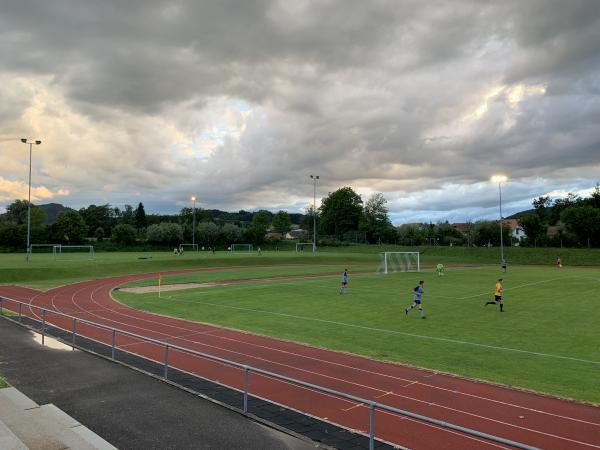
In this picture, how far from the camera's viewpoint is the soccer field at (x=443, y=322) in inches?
562

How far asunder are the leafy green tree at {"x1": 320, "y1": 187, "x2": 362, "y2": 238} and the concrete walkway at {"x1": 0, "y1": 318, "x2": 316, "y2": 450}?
402 ft

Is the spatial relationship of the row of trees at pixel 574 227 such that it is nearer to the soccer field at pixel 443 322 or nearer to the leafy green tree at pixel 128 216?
the soccer field at pixel 443 322

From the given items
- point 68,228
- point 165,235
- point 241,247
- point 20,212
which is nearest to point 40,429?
point 165,235

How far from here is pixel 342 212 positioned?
13375cm

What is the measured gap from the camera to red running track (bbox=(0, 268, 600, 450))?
29.9 feet

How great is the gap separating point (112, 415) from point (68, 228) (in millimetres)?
112192

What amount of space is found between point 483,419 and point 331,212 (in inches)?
4955

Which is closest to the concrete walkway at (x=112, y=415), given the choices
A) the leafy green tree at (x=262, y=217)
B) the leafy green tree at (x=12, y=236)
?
the leafy green tree at (x=12, y=236)

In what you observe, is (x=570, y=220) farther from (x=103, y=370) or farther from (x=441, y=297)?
(x=103, y=370)

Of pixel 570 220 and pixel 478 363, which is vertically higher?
pixel 570 220

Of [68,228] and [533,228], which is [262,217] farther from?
[533,228]

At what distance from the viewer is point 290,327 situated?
20734mm

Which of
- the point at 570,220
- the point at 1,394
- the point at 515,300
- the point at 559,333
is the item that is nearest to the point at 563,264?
the point at 570,220

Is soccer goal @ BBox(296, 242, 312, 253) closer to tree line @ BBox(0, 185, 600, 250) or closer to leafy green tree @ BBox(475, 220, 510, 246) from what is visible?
tree line @ BBox(0, 185, 600, 250)
